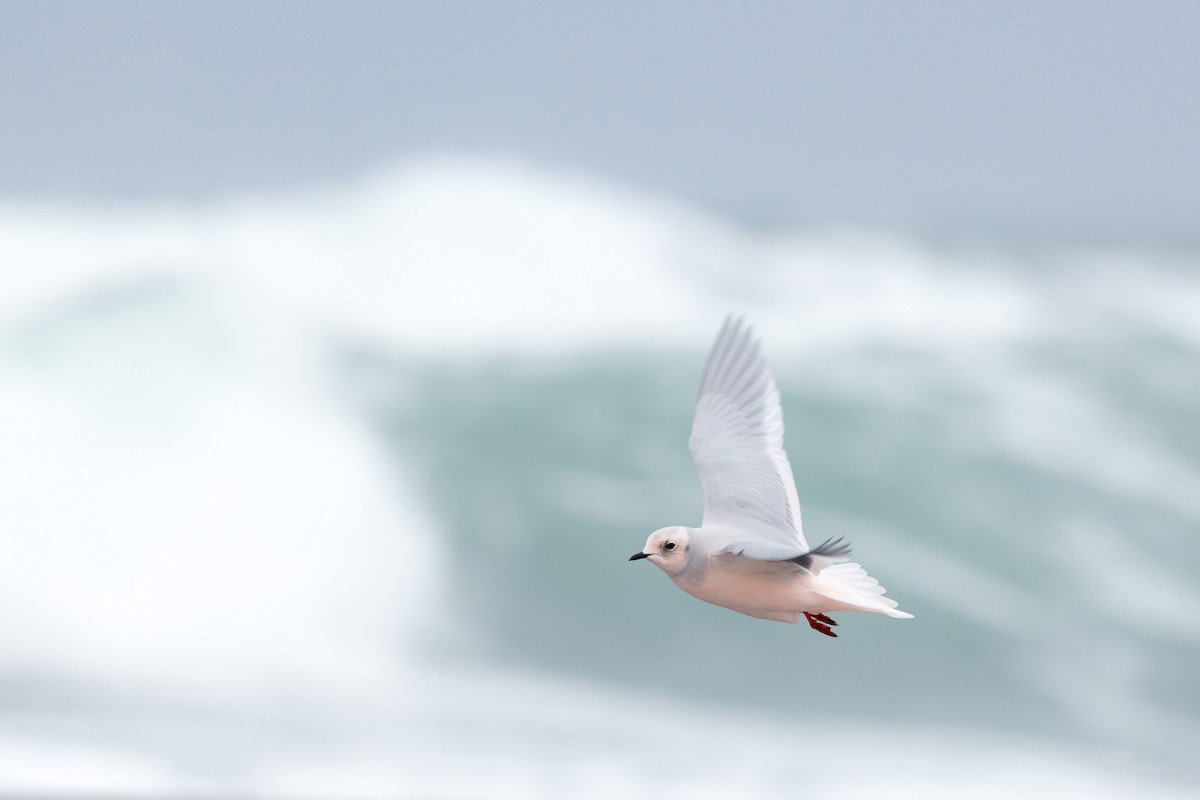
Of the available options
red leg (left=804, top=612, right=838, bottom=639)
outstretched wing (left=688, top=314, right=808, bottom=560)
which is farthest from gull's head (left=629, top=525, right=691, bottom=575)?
red leg (left=804, top=612, right=838, bottom=639)

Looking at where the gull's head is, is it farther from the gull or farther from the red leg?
the red leg

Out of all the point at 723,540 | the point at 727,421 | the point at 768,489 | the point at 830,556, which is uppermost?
the point at 727,421

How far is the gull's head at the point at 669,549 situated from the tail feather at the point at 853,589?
1.81 ft

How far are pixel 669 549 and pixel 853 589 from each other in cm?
88

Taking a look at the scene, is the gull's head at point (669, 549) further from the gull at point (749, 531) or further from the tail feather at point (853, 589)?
the tail feather at point (853, 589)

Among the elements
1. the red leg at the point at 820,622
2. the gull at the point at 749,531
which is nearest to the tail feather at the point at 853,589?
the gull at the point at 749,531

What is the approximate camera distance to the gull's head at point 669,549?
18.1 ft

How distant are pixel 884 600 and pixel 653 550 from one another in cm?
103

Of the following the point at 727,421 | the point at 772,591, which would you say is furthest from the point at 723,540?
the point at 727,421

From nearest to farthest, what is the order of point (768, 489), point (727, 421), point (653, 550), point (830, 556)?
1. point (830, 556)
2. point (653, 550)
3. point (768, 489)
4. point (727, 421)

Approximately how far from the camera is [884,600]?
A: 584 cm

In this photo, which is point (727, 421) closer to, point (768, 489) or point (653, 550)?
point (768, 489)

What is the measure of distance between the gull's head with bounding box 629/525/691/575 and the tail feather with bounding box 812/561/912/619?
0.55 meters

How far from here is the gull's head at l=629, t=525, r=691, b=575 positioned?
18.1 ft
